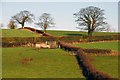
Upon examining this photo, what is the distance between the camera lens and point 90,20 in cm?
9931

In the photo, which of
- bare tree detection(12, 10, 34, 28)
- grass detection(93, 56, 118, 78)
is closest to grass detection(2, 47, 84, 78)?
grass detection(93, 56, 118, 78)

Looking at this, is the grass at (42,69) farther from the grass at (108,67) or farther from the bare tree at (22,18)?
the bare tree at (22,18)

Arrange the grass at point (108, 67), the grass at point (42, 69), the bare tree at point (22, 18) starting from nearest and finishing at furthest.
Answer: the grass at point (42, 69)
the grass at point (108, 67)
the bare tree at point (22, 18)

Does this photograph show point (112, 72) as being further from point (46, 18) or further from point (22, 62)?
point (46, 18)

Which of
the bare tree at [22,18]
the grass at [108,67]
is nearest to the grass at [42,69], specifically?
the grass at [108,67]

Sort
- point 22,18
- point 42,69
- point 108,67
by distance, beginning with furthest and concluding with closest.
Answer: point 22,18, point 108,67, point 42,69

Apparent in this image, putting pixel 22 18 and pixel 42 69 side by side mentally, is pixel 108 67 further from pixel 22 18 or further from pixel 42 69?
pixel 22 18

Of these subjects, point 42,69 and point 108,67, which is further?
point 108,67

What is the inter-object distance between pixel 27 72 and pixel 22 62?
637 cm

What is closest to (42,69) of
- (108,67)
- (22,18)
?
(108,67)

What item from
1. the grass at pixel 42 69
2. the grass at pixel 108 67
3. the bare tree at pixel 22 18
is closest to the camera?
the grass at pixel 42 69

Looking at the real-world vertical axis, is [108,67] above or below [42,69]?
above

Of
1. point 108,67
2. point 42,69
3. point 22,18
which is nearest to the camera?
point 42,69

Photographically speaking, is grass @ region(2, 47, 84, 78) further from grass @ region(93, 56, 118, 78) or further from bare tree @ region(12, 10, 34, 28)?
bare tree @ region(12, 10, 34, 28)
